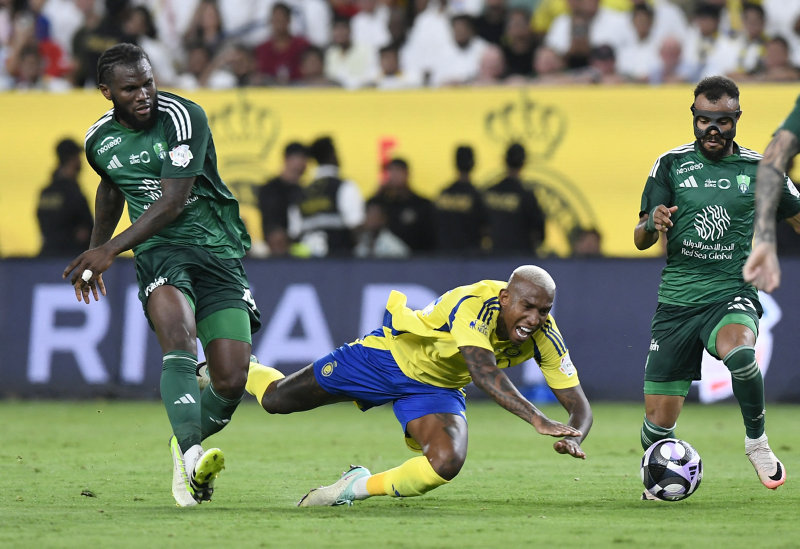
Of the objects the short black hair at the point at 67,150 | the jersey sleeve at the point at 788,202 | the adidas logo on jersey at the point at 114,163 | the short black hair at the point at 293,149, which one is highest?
the adidas logo on jersey at the point at 114,163

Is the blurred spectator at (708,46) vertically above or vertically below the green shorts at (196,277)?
above

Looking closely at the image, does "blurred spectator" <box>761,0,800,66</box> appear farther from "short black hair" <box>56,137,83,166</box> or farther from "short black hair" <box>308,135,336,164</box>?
"short black hair" <box>56,137,83,166</box>

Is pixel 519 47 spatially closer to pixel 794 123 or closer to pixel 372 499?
pixel 372 499

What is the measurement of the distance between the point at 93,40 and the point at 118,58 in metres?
10.1

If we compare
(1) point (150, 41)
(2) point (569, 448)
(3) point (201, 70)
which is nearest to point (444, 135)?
(3) point (201, 70)

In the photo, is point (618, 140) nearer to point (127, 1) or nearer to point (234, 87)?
point (234, 87)

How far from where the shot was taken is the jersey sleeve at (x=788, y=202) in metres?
7.91

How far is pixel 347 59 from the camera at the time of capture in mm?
16641

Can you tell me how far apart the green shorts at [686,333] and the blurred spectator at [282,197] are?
7264mm

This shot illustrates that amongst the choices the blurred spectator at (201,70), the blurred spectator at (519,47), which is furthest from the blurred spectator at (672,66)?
the blurred spectator at (201,70)

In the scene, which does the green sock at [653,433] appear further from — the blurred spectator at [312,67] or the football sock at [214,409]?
the blurred spectator at [312,67]

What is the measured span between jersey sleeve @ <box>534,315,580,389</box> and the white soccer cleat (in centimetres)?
188

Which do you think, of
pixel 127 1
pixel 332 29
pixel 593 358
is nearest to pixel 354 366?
pixel 593 358

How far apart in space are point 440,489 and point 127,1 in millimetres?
11502
